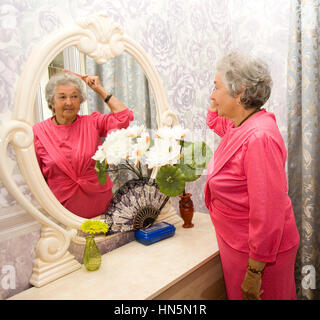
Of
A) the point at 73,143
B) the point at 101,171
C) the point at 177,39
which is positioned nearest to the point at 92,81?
the point at 73,143

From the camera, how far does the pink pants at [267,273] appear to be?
1167mm

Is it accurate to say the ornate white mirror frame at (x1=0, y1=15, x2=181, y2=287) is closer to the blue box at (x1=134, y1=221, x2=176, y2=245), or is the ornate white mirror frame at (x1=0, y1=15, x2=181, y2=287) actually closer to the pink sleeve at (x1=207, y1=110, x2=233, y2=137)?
the blue box at (x1=134, y1=221, x2=176, y2=245)

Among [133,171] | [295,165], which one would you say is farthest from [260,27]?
[133,171]

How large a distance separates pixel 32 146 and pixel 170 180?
2.04 ft

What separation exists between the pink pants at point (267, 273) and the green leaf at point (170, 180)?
0.97 feet

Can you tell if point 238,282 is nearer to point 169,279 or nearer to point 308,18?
point 169,279

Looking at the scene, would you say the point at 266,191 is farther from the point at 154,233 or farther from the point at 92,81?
the point at 92,81

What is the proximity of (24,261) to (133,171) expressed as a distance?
1.91ft

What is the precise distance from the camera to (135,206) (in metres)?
1.36

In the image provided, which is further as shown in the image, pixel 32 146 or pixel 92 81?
pixel 92 81

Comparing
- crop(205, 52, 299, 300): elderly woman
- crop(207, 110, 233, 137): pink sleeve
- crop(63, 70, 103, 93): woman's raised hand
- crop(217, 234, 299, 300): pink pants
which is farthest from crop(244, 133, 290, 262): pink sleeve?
crop(63, 70, 103, 93): woman's raised hand

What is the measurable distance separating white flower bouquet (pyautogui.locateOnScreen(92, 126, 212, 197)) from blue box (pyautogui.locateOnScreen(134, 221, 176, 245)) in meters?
0.17

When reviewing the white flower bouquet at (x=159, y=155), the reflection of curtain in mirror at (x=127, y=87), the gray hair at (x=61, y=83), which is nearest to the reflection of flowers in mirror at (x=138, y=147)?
the white flower bouquet at (x=159, y=155)

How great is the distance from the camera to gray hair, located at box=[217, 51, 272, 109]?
113 centimetres
